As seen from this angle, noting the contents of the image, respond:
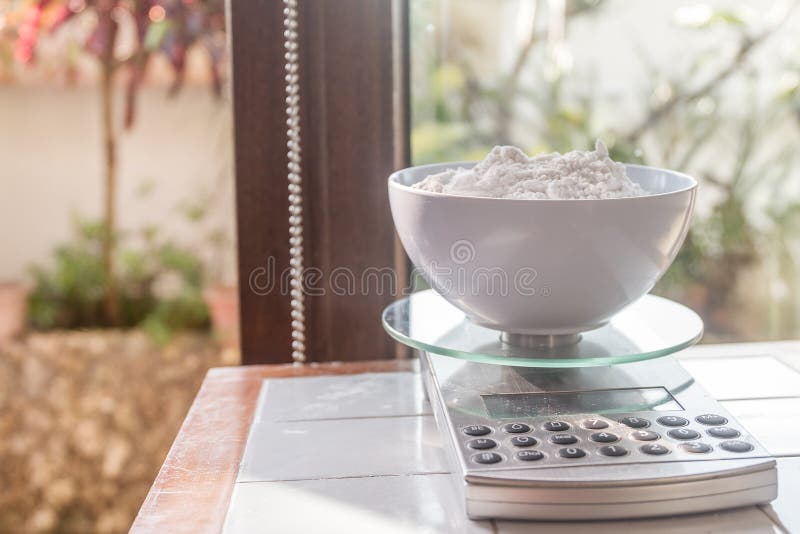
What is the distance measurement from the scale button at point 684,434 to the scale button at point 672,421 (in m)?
0.01

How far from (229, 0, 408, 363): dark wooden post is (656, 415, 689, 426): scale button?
18.5 inches

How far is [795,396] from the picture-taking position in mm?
892

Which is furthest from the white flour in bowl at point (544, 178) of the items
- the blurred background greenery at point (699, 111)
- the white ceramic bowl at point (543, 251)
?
the blurred background greenery at point (699, 111)

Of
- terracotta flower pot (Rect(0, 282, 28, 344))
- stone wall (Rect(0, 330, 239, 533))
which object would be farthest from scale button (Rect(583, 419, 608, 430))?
terracotta flower pot (Rect(0, 282, 28, 344))

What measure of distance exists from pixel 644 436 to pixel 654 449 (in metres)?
0.02

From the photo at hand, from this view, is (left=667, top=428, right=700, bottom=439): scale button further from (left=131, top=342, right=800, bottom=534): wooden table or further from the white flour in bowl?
the white flour in bowl

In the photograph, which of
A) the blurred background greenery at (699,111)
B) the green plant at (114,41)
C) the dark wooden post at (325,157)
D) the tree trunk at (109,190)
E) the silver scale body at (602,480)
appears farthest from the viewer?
the tree trunk at (109,190)

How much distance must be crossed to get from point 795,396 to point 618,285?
26 cm

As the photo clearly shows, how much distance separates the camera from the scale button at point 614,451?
0.67 metres

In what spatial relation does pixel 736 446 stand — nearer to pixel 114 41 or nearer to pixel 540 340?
pixel 540 340

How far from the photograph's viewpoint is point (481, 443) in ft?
2.27

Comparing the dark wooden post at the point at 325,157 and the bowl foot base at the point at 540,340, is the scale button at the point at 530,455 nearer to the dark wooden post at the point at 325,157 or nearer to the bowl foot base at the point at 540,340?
the bowl foot base at the point at 540,340

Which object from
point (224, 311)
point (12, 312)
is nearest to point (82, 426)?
point (12, 312)

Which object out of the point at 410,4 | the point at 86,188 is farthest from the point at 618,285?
the point at 86,188
